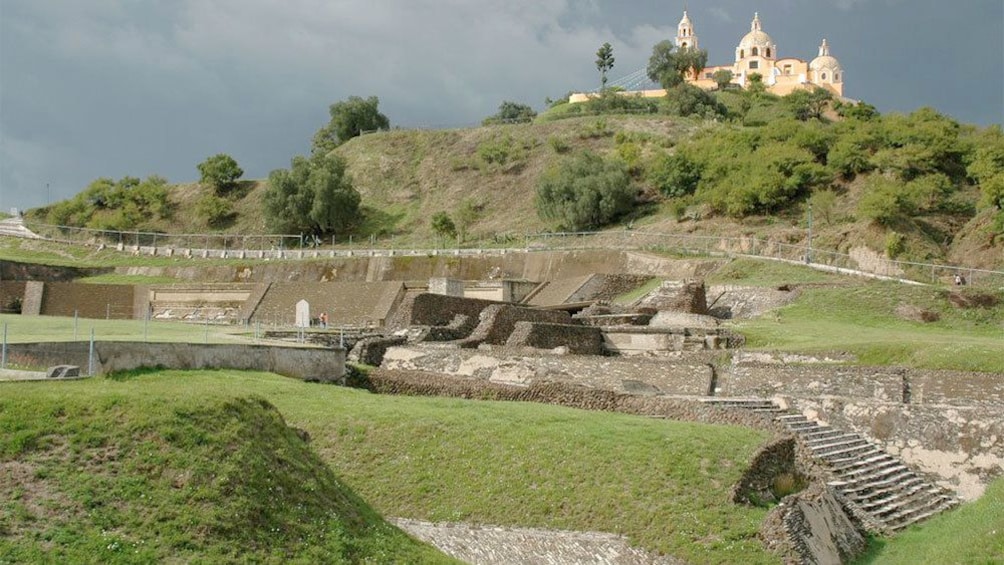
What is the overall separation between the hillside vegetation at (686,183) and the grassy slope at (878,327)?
28.2ft

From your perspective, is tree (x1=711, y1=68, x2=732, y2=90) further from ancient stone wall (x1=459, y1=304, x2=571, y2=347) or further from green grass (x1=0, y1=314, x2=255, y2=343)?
green grass (x1=0, y1=314, x2=255, y2=343)

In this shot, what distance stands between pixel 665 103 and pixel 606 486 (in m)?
79.2

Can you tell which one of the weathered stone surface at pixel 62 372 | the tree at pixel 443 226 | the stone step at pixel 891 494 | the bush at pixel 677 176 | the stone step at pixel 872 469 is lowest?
the stone step at pixel 891 494

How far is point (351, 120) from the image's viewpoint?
9394 centimetres

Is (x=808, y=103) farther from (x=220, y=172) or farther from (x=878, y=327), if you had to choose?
(x=878, y=327)

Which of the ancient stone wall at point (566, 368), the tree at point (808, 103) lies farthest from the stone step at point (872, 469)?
the tree at point (808, 103)

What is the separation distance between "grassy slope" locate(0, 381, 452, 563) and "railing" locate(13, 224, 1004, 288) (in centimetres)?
3197

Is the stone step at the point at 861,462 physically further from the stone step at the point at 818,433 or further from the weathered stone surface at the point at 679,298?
the weathered stone surface at the point at 679,298

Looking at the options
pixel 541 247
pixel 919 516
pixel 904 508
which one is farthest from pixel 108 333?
pixel 541 247

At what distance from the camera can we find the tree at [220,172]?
77812mm

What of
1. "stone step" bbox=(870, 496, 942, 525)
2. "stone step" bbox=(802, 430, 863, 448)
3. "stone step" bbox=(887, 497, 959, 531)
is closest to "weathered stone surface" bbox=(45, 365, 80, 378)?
"stone step" bbox=(802, 430, 863, 448)

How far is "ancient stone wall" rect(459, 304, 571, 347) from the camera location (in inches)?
1168

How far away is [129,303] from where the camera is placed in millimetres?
43906

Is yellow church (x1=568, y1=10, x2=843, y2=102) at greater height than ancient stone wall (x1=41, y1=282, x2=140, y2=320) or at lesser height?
greater
